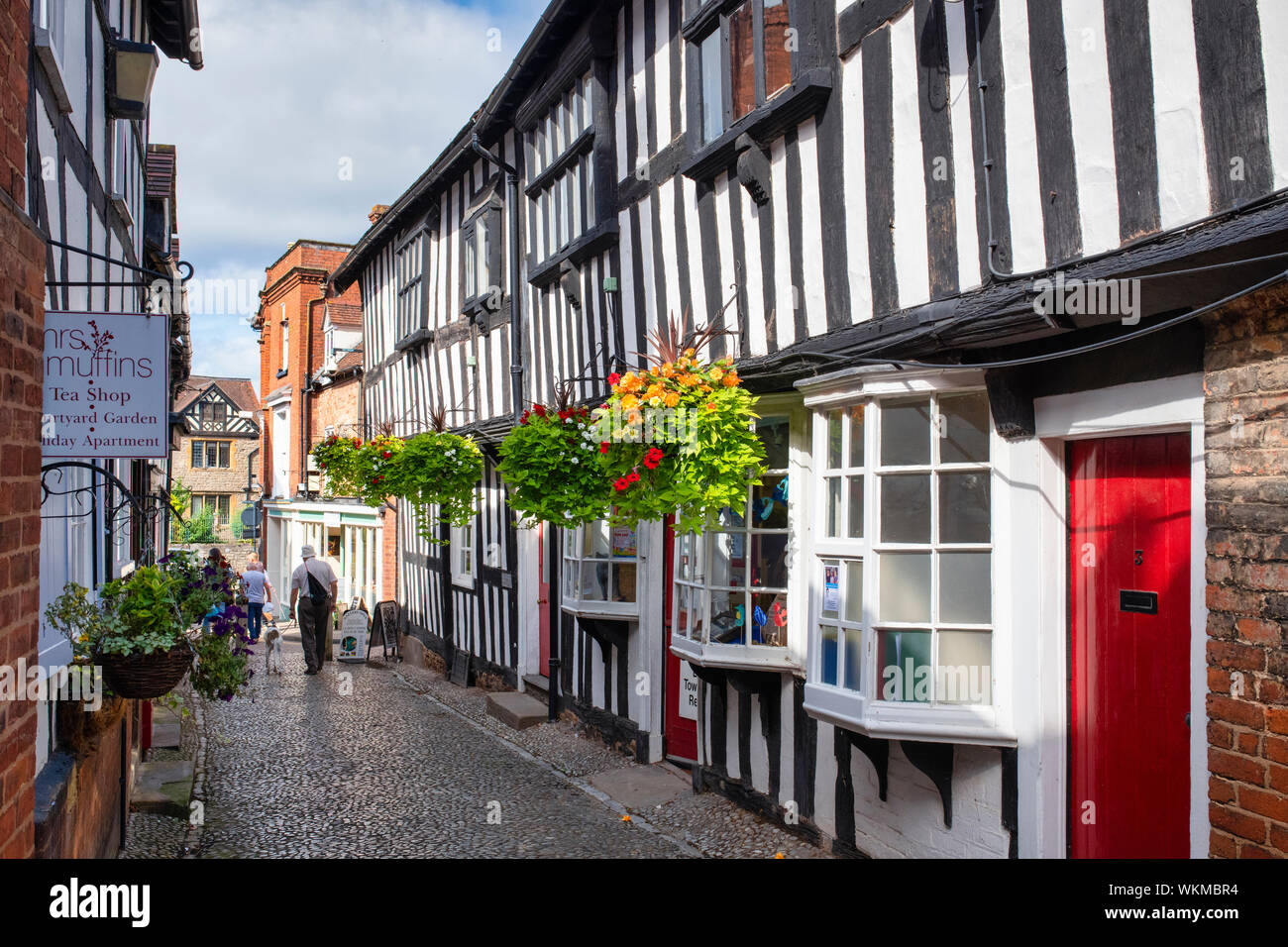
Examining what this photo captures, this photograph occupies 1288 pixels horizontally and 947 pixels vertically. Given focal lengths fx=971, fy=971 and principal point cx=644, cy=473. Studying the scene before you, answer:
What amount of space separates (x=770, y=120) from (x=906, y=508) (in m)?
2.55

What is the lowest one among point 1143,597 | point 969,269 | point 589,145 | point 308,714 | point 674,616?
point 308,714

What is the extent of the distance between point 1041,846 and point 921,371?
2.24 m

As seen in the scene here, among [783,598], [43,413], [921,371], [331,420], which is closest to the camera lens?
[43,413]

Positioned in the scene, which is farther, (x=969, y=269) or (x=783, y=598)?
(x=783, y=598)

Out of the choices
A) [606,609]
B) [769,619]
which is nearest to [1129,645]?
[769,619]

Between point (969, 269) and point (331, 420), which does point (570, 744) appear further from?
point (331, 420)

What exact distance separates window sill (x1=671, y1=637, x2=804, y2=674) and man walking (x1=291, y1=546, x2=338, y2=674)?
819 cm

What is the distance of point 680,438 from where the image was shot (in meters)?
4.99

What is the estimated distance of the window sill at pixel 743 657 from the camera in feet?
19.9

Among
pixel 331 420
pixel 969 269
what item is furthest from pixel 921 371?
pixel 331 420

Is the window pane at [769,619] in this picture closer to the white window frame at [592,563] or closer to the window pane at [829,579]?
the window pane at [829,579]

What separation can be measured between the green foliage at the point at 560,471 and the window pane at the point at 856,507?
1446 millimetres

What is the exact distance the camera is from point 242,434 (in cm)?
4344

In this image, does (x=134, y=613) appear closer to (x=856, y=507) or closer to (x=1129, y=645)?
(x=856, y=507)
